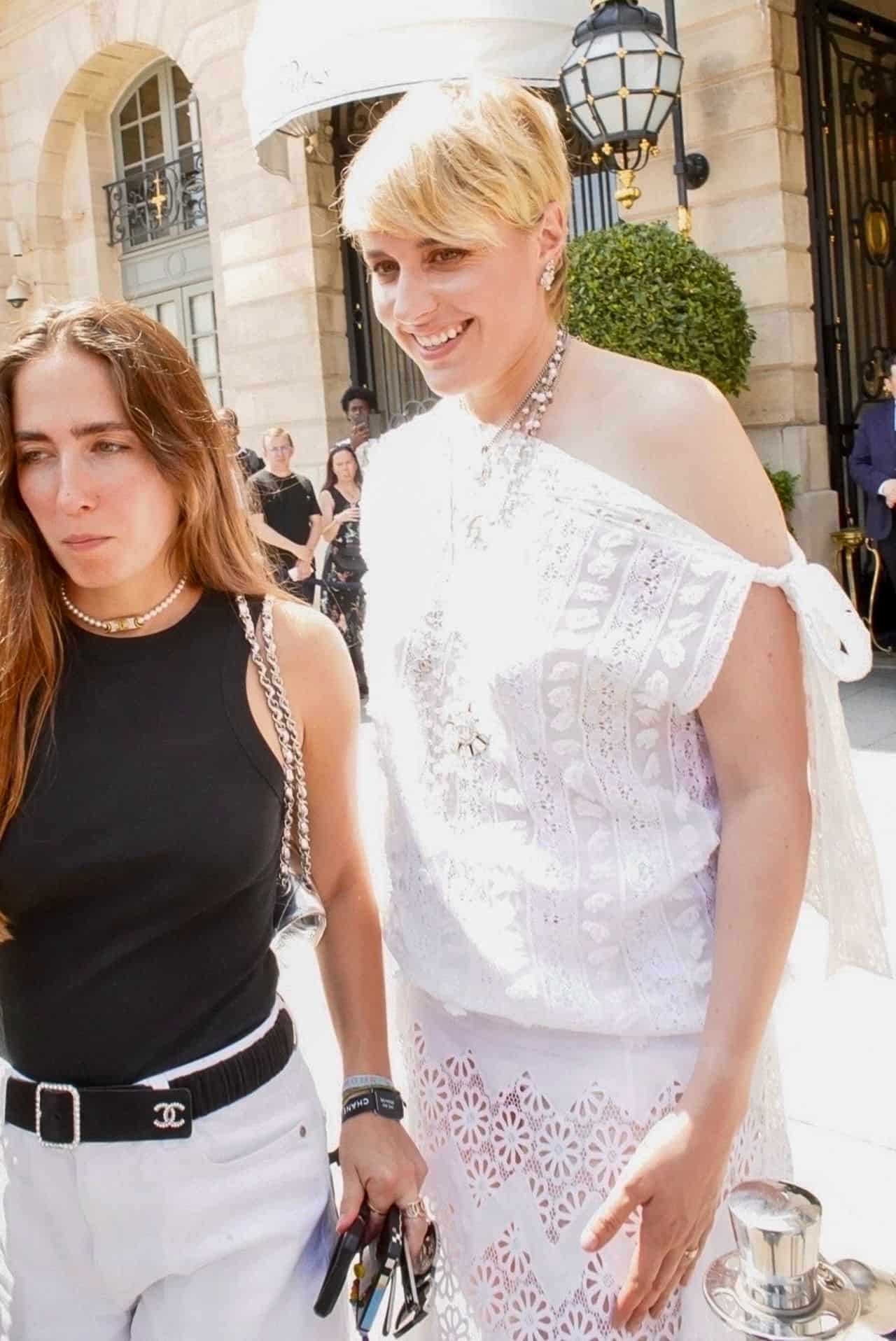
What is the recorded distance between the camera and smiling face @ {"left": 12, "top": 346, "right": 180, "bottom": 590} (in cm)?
142

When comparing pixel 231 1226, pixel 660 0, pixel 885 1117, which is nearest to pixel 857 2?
pixel 660 0

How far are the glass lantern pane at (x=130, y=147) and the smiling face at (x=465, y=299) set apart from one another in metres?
13.7

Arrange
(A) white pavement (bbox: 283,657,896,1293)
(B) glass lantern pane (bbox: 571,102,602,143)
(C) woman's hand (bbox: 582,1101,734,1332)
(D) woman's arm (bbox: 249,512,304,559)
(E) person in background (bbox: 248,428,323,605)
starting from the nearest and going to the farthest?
(C) woman's hand (bbox: 582,1101,734,1332), (A) white pavement (bbox: 283,657,896,1293), (B) glass lantern pane (bbox: 571,102,602,143), (D) woman's arm (bbox: 249,512,304,559), (E) person in background (bbox: 248,428,323,605)

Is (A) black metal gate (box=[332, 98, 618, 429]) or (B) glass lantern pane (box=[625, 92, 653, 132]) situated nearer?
(B) glass lantern pane (box=[625, 92, 653, 132])

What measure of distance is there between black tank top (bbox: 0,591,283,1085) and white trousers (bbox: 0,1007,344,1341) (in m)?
0.07

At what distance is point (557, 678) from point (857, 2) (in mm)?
9841

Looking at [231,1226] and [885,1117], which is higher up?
[231,1226]

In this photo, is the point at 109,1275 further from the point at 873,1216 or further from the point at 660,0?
the point at 660,0

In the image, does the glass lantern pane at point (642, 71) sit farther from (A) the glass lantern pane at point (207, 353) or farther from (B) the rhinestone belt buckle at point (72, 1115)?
(B) the rhinestone belt buckle at point (72, 1115)

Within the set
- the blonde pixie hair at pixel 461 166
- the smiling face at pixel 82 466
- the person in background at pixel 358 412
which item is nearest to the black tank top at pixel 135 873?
the smiling face at pixel 82 466

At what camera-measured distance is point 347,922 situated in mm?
1632

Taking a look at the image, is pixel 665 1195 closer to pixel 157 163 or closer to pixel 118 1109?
Answer: pixel 118 1109

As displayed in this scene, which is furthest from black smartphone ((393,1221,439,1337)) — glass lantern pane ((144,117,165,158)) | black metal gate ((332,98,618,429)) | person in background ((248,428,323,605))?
glass lantern pane ((144,117,165,158))

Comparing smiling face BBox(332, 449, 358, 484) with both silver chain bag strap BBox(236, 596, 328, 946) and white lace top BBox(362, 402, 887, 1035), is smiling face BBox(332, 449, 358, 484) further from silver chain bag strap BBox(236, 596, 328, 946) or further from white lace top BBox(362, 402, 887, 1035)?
white lace top BBox(362, 402, 887, 1035)
